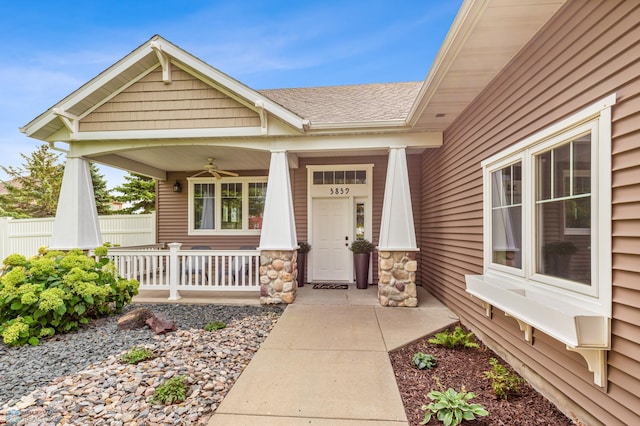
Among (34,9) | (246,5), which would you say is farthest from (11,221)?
(246,5)

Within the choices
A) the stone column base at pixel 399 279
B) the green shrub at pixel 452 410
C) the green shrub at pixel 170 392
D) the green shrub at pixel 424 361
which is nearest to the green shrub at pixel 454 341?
the green shrub at pixel 424 361

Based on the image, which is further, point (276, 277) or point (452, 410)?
point (276, 277)

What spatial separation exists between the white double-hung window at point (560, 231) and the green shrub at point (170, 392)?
2.60 metres

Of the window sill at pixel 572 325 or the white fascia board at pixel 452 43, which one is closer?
the window sill at pixel 572 325

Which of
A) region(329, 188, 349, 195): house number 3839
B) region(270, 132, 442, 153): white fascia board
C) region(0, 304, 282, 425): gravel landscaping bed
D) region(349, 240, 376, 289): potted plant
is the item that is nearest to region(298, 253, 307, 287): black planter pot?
region(349, 240, 376, 289): potted plant

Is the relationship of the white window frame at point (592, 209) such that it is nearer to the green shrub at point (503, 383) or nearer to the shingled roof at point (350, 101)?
the green shrub at point (503, 383)

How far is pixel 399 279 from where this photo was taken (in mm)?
4715

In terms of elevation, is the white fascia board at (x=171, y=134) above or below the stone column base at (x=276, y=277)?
above

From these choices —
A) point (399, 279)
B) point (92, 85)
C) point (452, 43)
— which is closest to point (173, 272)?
point (92, 85)

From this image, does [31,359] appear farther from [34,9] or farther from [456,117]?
[34,9]

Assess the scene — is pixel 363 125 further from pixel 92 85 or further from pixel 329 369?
pixel 92 85

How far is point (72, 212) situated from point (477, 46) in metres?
6.42

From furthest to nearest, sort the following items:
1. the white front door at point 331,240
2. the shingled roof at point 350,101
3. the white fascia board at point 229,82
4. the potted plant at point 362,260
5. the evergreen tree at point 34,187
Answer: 1. the evergreen tree at point 34,187
2. the white front door at point 331,240
3. the potted plant at point 362,260
4. the shingled roof at point 350,101
5. the white fascia board at point 229,82

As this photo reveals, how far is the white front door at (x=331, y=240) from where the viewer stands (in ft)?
21.2
